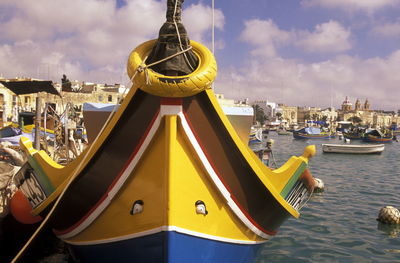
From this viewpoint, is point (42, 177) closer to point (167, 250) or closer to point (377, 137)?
point (167, 250)

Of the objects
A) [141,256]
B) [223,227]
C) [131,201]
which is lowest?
[141,256]

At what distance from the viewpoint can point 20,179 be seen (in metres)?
5.36

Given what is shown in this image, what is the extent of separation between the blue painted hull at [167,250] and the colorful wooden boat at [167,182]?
13 mm

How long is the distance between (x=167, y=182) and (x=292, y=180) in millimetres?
2113

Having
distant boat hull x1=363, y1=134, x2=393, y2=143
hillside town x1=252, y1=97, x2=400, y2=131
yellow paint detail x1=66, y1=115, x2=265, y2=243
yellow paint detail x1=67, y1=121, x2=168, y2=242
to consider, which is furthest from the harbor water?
hillside town x1=252, y1=97, x2=400, y2=131

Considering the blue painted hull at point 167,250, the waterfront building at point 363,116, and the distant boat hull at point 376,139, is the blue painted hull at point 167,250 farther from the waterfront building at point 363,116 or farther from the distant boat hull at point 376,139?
the waterfront building at point 363,116

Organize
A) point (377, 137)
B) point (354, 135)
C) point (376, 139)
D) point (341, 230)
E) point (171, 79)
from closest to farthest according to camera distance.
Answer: point (171, 79) < point (341, 230) < point (376, 139) < point (377, 137) < point (354, 135)

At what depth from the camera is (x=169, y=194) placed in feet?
12.2

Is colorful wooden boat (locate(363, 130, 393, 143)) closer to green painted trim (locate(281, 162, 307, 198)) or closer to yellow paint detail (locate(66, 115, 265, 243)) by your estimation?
green painted trim (locate(281, 162, 307, 198))

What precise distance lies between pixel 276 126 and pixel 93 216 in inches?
3407

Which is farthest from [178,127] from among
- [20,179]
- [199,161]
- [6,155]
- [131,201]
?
[6,155]

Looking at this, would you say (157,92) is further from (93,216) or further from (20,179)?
(20,179)

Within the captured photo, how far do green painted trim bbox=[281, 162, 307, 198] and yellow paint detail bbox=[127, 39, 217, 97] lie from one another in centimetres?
210

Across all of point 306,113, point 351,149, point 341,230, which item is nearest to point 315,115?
point 306,113
